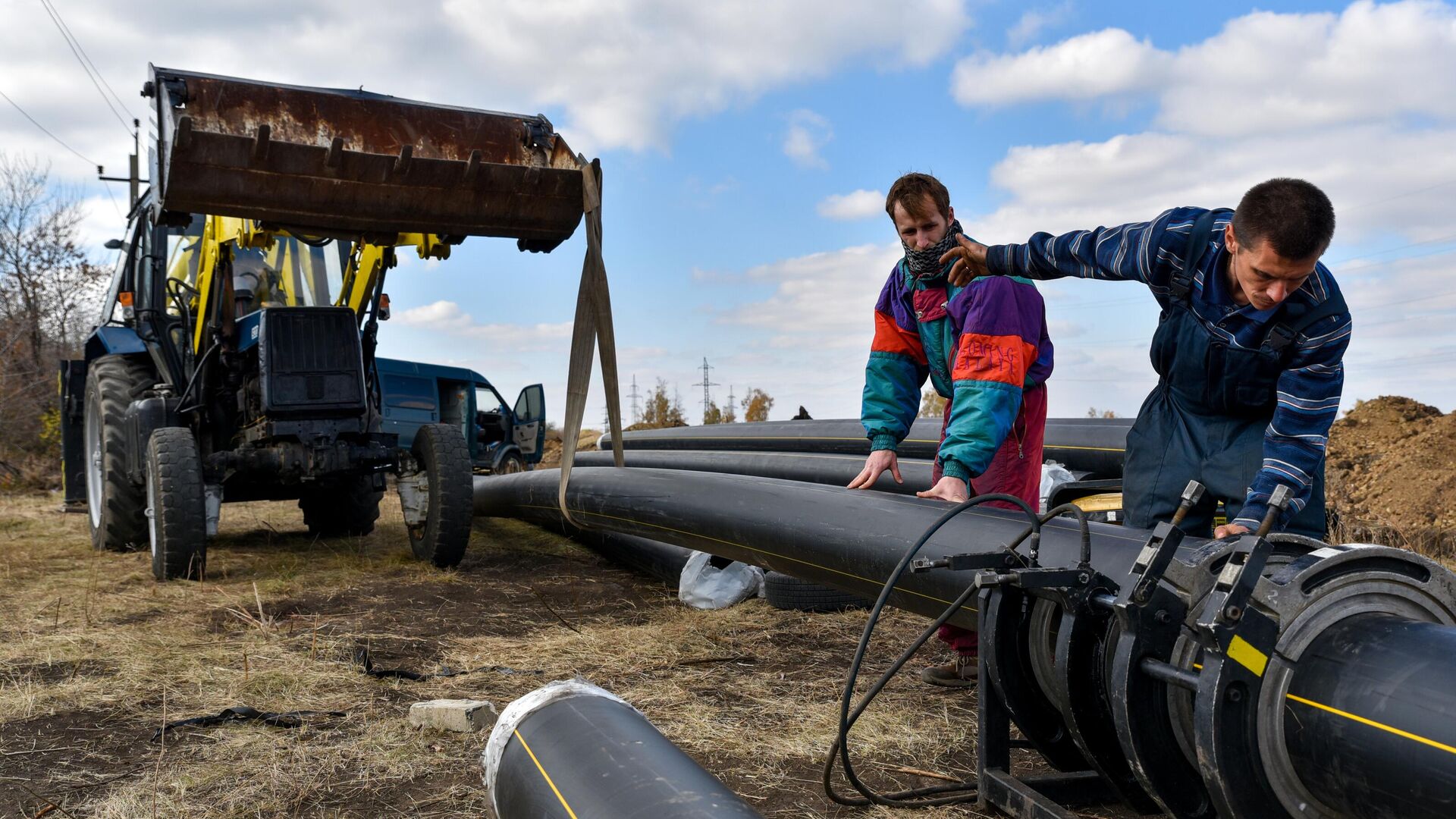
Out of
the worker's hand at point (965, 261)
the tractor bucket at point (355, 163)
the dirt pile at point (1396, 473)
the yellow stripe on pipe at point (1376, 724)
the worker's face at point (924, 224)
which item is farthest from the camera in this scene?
the dirt pile at point (1396, 473)

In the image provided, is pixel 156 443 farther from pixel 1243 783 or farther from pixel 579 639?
pixel 1243 783

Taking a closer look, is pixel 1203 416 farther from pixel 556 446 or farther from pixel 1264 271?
pixel 556 446

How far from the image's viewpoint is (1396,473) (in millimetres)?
7207

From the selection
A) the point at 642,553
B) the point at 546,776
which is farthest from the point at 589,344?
the point at 546,776

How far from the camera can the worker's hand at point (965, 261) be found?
2.99 m

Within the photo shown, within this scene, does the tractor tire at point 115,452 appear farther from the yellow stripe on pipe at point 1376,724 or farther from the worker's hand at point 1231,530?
the yellow stripe on pipe at point 1376,724

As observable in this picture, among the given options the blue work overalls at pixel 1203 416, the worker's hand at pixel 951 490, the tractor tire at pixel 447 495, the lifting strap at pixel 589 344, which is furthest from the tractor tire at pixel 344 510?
the blue work overalls at pixel 1203 416

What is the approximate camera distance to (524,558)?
675 centimetres

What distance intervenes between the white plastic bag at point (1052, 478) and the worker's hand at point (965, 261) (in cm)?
183

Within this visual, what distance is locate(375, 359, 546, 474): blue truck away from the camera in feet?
37.7

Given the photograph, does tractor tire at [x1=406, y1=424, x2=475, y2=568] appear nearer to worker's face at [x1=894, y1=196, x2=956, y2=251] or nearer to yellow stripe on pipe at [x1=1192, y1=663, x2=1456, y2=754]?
worker's face at [x1=894, y1=196, x2=956, y2=251]

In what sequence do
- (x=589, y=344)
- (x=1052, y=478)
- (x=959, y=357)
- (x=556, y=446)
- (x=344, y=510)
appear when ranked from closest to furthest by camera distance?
(x=959, y=357)
(x=589, y=344)
(x=1052, y=478)
(x=344, y=510)
(x=556, y=446)

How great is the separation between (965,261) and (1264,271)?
934 millimetres

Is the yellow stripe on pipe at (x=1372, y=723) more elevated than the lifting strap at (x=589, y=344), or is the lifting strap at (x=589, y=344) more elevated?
the lifting strap at (x=589, y=344)
